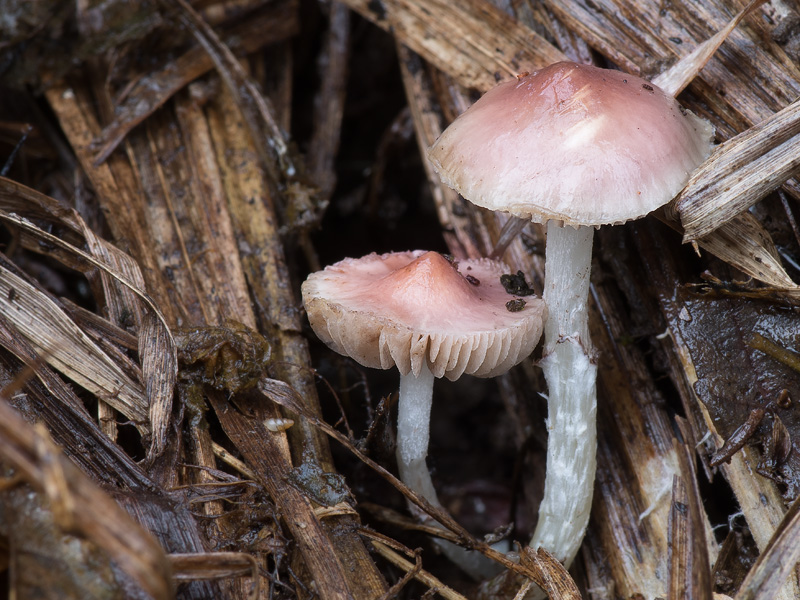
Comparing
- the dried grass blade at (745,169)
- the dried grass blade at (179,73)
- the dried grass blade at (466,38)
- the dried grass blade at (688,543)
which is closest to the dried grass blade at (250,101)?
the dried grass blade at (179,73)

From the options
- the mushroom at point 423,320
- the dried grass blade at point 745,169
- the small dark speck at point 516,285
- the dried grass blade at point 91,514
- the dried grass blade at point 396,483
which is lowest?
the dried grass blade at point 396,483

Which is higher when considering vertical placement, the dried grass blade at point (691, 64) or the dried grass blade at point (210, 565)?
the dried grass blade at point (691, 64)

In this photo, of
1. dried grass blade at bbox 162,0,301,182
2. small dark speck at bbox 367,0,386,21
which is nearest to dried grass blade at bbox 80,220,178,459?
dried grass blade at bbox 162,0,301,182

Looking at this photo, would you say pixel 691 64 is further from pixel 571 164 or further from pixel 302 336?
pixel 302 336

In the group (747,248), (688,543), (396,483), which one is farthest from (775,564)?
(396,483)

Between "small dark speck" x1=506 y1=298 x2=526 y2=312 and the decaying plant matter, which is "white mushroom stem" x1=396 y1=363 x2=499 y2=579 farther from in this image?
"small dark speck" x1=506 y1=298 x2=526 y2=312

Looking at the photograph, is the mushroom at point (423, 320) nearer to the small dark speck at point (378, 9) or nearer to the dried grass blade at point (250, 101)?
the dried grass blade at point (250, 101)

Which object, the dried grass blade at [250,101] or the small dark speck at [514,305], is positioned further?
the dried grass blade at [250,101]
